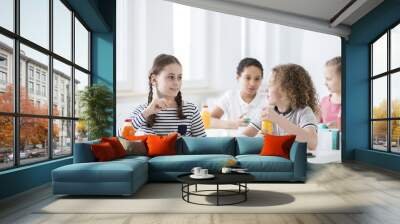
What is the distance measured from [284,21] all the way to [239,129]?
2.60 m

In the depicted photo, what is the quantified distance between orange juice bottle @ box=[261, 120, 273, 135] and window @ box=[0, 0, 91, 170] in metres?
3.84

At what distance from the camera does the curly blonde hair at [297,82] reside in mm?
8859

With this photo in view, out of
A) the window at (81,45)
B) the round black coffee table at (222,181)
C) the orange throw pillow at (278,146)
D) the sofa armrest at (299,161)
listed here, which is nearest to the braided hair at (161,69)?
the window at (81,45)

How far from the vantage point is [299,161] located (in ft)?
20.0

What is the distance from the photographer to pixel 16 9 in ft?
17.1

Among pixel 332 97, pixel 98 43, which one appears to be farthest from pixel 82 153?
pixel 332 97

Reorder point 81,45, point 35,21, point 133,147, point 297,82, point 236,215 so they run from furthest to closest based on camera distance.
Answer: point 297,82, point 81,45, point 133,147, point 35,21, point 236,215

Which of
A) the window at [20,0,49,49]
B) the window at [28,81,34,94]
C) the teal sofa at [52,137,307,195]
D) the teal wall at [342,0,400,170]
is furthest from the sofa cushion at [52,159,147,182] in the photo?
the teal wall at [342,0,400,170]

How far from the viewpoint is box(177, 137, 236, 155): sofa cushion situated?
22.6ft

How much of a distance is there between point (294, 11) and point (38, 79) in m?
5.49

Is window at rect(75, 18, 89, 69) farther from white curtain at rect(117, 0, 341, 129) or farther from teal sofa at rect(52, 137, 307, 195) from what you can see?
teal sofa at rect(52, 137, 307, 195)

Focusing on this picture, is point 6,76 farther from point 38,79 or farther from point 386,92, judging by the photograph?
point 386,92

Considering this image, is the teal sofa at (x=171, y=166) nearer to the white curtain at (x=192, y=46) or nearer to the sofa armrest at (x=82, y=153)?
the sofa armrest at (x=82, y=153)

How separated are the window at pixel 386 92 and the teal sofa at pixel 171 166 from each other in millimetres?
3116
